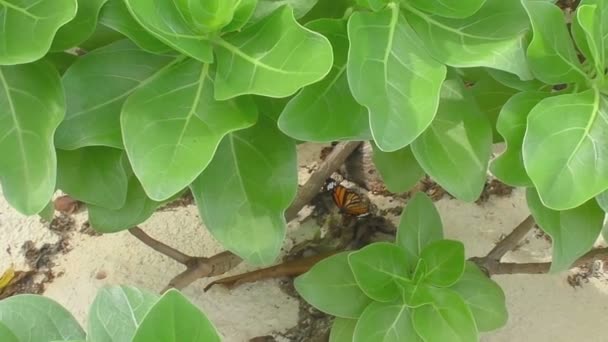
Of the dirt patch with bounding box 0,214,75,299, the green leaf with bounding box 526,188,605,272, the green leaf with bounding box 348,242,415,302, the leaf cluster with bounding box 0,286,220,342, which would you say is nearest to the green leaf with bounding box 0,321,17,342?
the leaf cluster with bounding box 0,286,220,342

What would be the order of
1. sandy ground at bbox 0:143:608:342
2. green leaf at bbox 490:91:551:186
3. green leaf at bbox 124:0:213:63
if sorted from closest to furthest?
1. green leaf at bbox 124:0:213:63
2. green leaf at bbox 490:91:551:186
3. sandy ground at bbox 0:143:608:342

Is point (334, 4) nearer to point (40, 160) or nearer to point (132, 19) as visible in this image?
point (132, 19)

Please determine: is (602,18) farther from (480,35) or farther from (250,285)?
(250,285)

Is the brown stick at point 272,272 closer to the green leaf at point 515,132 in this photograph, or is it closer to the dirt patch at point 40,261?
the dirt patch at point 40,261

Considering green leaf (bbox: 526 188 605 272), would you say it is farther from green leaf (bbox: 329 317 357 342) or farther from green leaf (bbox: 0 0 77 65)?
green leaf (bbox: 0 0 77 65)

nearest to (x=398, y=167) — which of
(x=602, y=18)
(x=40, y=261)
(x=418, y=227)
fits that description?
(x=418, y=227)
